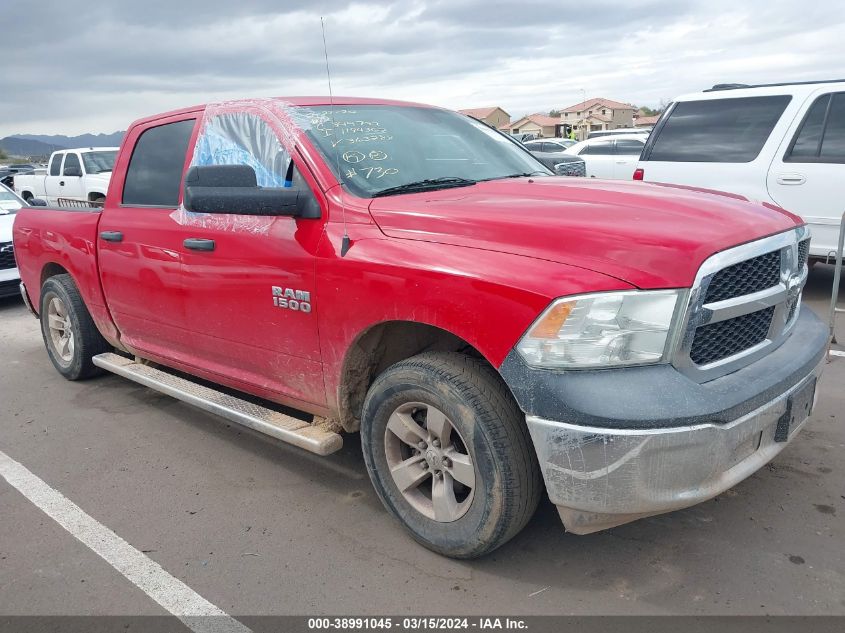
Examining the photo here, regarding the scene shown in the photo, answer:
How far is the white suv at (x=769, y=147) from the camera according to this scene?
6.62m

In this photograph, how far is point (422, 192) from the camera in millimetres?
3221

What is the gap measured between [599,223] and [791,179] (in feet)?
17.2

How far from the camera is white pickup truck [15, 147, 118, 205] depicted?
1473cm

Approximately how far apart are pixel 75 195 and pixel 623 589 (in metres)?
15.6

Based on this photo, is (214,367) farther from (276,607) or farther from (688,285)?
(688,285)

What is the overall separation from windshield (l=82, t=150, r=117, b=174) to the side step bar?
11749 millimetres

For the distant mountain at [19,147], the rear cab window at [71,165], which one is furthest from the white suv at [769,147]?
the distant mountain at [19,147]

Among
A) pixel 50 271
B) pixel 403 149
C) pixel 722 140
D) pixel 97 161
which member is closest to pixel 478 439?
pixel 403 149

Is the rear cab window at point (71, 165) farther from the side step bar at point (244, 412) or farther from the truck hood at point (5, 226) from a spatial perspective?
the side step bar at point (244, 412)

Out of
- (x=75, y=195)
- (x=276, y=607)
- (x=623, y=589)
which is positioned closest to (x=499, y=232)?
(x=623, y=589)

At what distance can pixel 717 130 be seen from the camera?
286 inches

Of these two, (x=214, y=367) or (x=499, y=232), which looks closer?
(x=499, y=232)

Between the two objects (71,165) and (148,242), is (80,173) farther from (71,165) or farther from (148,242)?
(148,242)

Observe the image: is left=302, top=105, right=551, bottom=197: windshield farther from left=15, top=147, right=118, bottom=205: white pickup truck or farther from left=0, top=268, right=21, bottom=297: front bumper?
left=15, top=147, right=118, bottom=205: white pickup truck
